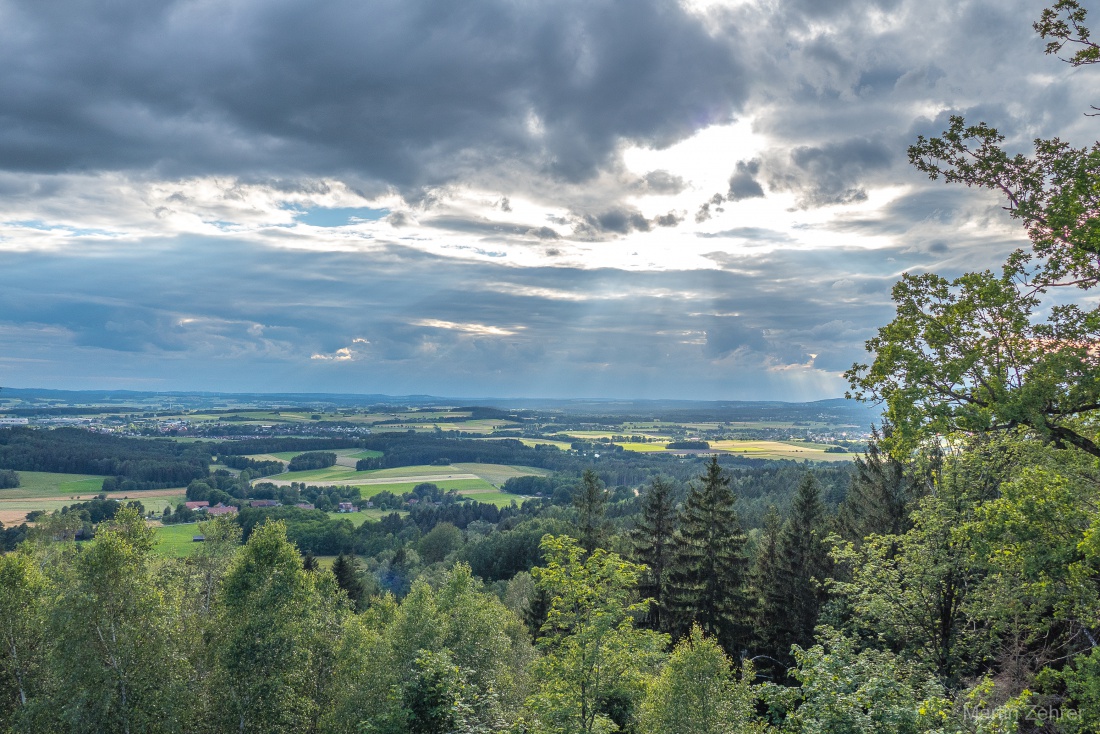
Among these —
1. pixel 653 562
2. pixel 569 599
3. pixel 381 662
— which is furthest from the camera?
pixel 653 562

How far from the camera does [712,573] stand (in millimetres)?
37875

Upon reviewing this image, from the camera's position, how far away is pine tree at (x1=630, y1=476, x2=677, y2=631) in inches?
1588

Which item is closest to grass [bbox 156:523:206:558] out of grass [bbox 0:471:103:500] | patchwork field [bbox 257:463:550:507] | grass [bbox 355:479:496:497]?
grass [bbox 0:471:103:500]

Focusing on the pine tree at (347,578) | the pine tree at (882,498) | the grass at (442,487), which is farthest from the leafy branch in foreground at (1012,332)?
the grass at (442,487)

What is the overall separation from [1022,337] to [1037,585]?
18.8 feet

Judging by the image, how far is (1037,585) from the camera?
13.9 metres

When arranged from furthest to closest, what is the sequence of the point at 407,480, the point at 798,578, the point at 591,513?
the point at 407,480, the point at 591,513, the point at 798,578

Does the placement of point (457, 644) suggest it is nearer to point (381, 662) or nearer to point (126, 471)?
point (381, 662)

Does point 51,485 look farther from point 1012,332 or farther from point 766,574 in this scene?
point 1012,332

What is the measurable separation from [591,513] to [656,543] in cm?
563

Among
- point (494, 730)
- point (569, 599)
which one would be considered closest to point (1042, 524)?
Answer: point (569, 599)

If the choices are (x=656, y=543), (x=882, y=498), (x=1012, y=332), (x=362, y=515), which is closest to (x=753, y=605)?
(x=656, y=543)

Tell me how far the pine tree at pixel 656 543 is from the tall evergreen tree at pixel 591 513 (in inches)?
134

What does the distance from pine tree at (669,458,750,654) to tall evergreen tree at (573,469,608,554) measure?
6.56 metres
